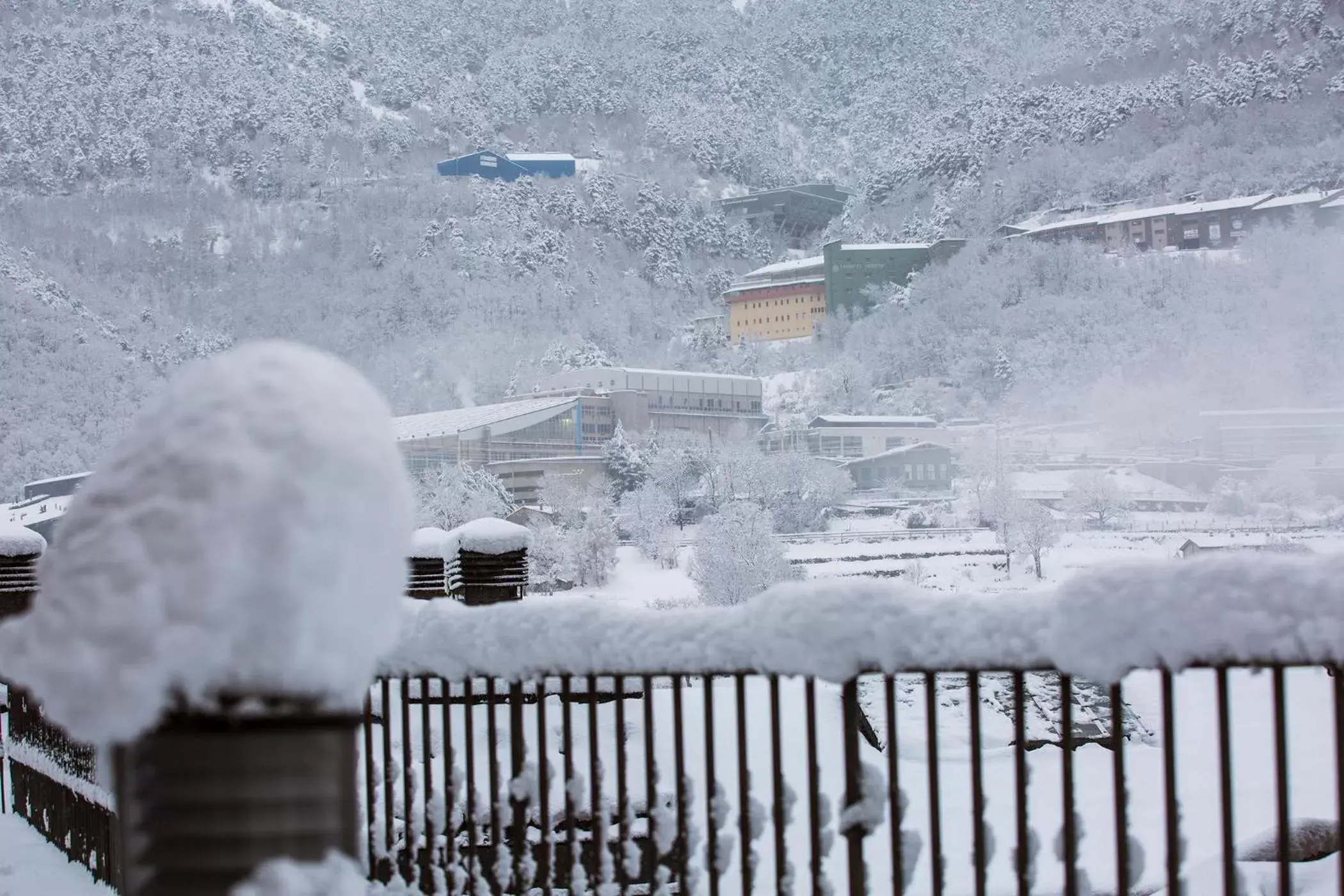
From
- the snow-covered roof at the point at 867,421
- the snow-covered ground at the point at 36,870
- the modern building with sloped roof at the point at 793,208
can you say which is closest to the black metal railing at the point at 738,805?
the snow-covered ground at the point at 36,870

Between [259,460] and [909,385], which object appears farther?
[909,385]

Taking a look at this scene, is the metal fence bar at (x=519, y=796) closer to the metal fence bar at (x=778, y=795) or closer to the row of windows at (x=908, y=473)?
the metal fence bar at (x=778, y=795)

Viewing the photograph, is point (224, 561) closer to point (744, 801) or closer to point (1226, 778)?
point (744, 801)

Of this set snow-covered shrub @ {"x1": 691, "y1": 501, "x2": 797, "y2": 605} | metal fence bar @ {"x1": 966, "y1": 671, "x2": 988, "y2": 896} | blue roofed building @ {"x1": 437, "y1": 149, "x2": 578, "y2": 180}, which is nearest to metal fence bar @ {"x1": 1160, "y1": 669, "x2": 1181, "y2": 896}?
metal fence bar @ {"x1": 966, "y1": 671, "x2": 988, "y2": 896}

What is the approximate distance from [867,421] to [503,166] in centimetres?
4561

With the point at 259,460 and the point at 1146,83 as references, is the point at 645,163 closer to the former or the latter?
the point at 1146,83

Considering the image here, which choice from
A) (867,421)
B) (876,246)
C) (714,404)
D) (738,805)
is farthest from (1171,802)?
(876,246)

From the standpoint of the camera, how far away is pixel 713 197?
9375 centimetres

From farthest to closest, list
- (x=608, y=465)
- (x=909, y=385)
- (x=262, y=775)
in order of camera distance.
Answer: (x=909, y=385)
(x=608, y=465)
(x=262, y=775)

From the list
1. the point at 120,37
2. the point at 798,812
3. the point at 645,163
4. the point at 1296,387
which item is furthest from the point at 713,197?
the point at 798,812

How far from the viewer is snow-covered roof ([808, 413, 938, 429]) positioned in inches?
1971

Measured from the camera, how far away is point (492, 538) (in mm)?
5379

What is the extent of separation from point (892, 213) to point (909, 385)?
28.1m

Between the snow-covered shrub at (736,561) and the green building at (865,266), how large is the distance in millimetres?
36745
